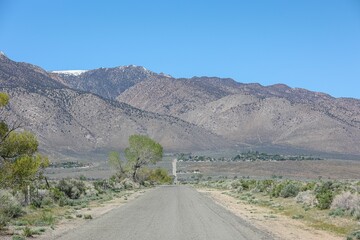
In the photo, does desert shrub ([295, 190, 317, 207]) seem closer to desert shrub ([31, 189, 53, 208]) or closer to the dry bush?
the dry bush

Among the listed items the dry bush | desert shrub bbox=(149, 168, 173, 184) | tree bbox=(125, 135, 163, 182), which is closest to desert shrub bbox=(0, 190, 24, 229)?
the dry bush

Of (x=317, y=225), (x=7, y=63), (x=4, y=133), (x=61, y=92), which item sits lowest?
(x=317, y=225)

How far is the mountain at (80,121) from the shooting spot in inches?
5704

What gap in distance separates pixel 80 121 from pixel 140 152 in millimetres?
83165

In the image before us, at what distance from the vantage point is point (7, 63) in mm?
188125

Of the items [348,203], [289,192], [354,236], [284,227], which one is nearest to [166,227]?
[284,227]

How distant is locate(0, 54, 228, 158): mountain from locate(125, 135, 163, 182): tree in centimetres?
6074

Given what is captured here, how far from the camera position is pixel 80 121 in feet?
526

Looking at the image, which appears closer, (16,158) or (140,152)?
(16,158)

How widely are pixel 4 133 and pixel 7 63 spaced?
171m

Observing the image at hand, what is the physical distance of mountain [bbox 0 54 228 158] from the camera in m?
145

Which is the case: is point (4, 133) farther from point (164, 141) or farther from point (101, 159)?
point (164, 141)

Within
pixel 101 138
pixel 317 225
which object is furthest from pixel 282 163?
pixel 317 225

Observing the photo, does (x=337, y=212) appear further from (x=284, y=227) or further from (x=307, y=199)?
(x=307, y=199)
